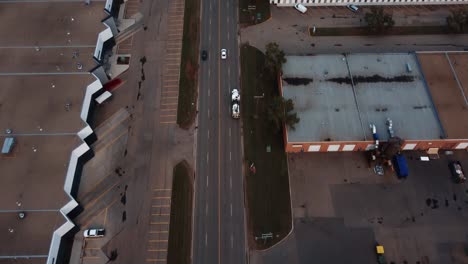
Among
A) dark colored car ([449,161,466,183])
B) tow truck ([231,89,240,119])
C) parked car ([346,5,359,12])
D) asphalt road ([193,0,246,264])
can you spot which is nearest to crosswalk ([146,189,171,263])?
asphalt road ([193,0,246,264])

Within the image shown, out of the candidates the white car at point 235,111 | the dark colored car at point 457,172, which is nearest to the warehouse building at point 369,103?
the dark colored car at point 457,172

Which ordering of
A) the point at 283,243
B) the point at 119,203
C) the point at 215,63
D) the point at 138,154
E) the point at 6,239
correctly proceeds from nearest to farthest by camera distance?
1. the point at 6,239
2. the point at 283,243
3. the point at 119,203
4. the point at 138,154
5. the point at 215,63

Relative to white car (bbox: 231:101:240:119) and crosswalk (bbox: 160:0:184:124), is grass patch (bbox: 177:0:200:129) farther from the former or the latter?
white car (bbox: 231:101:240:119)

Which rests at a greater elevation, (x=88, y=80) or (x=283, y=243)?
(x=88, y=80)

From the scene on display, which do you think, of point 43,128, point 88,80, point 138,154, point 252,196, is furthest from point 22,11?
point 252,196

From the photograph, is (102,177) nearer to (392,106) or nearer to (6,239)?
(6,239)
